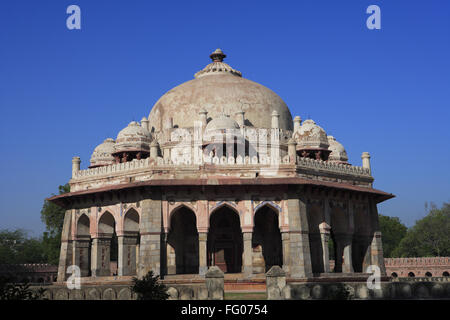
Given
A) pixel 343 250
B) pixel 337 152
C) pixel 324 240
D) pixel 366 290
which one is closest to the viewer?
pixel 366 290

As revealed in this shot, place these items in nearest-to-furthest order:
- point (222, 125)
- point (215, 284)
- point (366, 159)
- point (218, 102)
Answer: point (215, 284), point (222, 125), point (366, 159), point (218, 102)

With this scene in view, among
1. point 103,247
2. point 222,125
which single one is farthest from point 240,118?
point 103,247

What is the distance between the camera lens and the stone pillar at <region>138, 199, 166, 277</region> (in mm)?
24672

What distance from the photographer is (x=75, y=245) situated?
96.3 ft

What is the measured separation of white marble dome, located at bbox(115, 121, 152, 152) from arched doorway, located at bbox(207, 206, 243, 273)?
17.2 feet

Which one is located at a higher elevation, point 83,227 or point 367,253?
point 83,227

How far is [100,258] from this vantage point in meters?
28.2

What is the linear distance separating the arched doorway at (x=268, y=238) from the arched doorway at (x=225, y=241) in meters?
0.95

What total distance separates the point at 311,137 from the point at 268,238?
5.65 metres

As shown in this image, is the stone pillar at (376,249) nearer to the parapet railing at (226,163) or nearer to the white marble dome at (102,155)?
the parapet railing at (226,163)

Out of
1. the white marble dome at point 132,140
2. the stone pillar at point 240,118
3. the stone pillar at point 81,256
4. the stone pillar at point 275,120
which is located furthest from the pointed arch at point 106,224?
the stone pillar at point 275,120

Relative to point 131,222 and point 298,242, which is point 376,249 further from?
point 131,222
